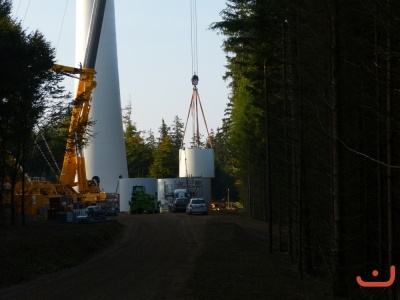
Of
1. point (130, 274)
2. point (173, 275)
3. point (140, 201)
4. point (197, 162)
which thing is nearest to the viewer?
point (173, 275)

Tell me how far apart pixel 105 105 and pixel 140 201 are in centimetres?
937

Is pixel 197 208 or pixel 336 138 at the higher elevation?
pixel 336 138

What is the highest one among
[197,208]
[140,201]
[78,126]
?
[78,126]

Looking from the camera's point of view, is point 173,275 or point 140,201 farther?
point 140,201

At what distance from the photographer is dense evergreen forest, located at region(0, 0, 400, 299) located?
65.8ft

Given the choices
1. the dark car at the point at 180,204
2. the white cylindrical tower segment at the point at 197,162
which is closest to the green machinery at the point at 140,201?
the dark car at the point at 180,204

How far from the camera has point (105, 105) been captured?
69.8 m

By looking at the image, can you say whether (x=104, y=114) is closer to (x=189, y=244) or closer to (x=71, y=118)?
(x=71, y=118)

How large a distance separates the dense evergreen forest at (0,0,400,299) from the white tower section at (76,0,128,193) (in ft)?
58.4

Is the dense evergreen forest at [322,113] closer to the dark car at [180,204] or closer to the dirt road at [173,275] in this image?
the dirt road at [173,275]

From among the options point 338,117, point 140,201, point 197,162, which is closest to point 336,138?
point 338,117

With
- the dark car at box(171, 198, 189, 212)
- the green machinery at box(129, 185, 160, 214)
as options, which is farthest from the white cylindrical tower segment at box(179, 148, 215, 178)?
the green machinery at box(129, 185, 160, 214)

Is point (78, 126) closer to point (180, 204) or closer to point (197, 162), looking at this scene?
point (180, 204)

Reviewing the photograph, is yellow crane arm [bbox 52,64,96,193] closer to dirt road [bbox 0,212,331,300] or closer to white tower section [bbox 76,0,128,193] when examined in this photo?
dirt road [bbox 0,212,331,300]
